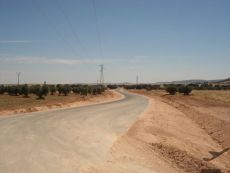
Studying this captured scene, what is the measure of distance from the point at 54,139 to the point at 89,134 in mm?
2669

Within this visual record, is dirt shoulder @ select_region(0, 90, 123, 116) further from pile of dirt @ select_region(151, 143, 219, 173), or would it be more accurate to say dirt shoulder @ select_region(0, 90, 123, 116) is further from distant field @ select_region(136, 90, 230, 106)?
distant field @ select_region(136, 90, 230, 106)

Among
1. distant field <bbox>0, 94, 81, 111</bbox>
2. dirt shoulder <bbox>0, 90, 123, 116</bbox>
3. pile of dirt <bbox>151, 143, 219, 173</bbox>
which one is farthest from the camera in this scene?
distant field <bbox>0, 94, 81, 111</bbox>

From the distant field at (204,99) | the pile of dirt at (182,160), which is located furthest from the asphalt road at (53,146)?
the distant field at (204,99)

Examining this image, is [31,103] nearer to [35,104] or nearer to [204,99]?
[35,104]

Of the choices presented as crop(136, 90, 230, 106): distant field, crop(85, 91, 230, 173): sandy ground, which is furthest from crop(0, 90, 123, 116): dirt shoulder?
crop(136, 90, 230, 106): distant field

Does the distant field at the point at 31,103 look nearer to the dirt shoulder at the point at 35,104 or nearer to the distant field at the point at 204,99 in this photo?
the dirt shoulder at the point at 35,104

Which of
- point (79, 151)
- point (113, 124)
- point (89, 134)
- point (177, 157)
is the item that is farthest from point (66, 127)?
point (177, 157)

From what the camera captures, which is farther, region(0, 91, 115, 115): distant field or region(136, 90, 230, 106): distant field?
region(136, 90, 230, 106): distant field

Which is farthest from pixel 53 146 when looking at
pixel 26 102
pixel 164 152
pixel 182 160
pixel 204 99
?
pixel 204 99

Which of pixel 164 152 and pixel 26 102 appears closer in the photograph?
pixel 164 152

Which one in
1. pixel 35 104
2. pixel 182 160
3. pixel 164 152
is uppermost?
pixel 35 104

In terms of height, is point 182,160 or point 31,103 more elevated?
point 31,103

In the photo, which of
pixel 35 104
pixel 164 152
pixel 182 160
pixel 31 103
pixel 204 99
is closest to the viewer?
pixel 182 160

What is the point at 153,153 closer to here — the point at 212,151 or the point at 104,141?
the point at 104,141
